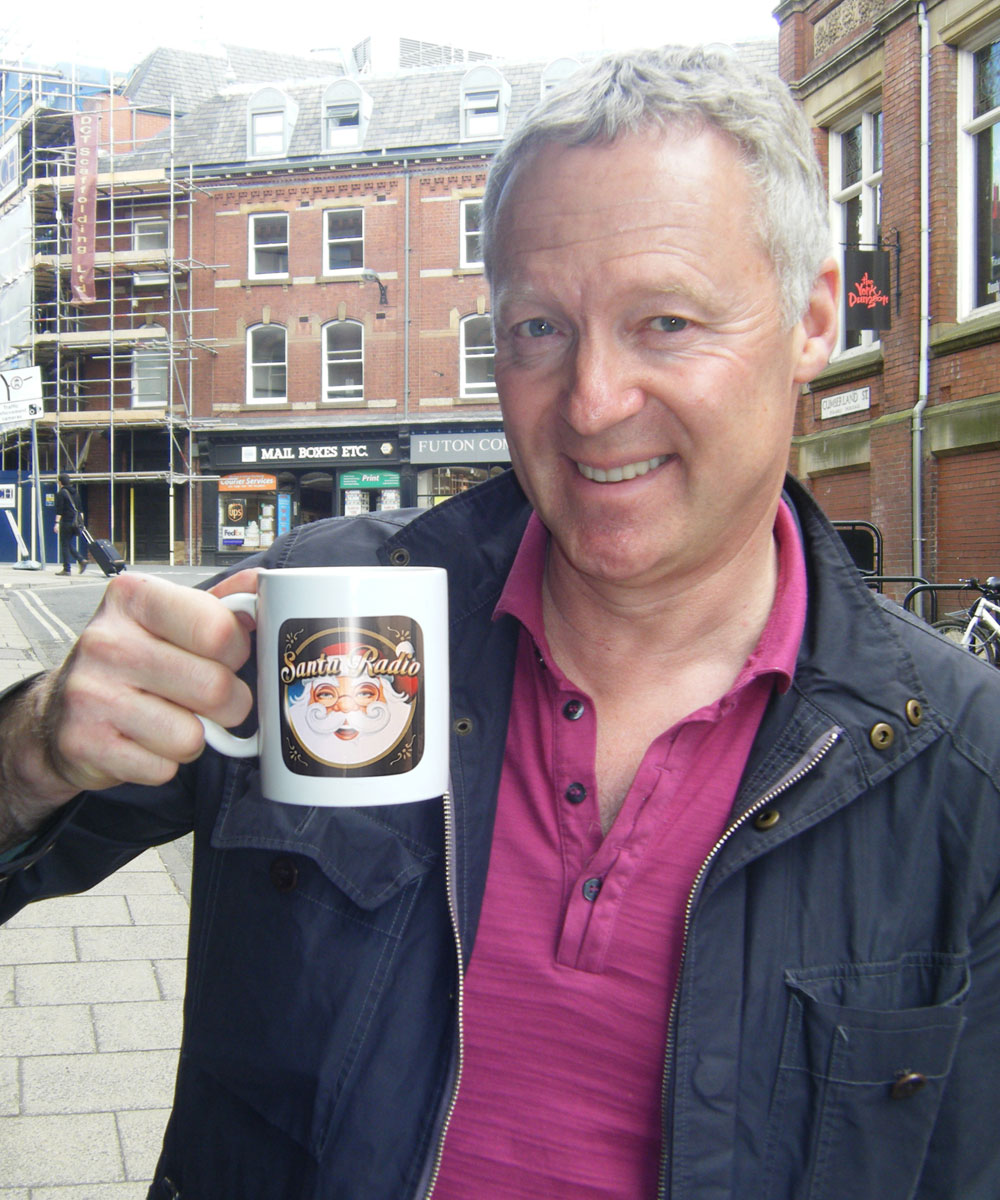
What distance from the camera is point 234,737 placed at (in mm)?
1180

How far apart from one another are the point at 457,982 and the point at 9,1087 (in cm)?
219

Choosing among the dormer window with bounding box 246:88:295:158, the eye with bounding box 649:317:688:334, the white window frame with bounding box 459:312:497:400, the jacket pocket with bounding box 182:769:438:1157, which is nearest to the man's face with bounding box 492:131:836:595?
the eye with bounding box 649:317:688:334

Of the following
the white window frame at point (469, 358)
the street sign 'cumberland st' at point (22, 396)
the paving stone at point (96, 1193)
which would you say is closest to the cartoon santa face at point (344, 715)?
the paving stone at point (96, 1193)

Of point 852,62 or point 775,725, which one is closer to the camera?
point 775,725

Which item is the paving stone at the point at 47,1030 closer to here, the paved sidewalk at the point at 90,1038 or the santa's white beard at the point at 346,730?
the paved sidewalk at the point at 90,1038

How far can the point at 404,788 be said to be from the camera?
1137 millimetres

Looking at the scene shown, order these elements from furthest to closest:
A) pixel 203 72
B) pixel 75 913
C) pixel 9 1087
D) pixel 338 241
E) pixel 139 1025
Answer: pixel 203 72, pixel 338 241, pixel 75 913, pixel 139 1025, pixel 9 1087

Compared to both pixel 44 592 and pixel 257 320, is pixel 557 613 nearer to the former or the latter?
pixel 44 592

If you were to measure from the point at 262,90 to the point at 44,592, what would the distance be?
17042 millimetres

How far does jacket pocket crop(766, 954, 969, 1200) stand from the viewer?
1.16m

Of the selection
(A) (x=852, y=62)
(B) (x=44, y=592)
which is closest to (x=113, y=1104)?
(A) (x=852, y=62)

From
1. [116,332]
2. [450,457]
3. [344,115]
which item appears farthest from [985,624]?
[116,332]

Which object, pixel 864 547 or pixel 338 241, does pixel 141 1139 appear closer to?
pixel 864 547

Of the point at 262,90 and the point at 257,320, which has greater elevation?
the point at 262,90
